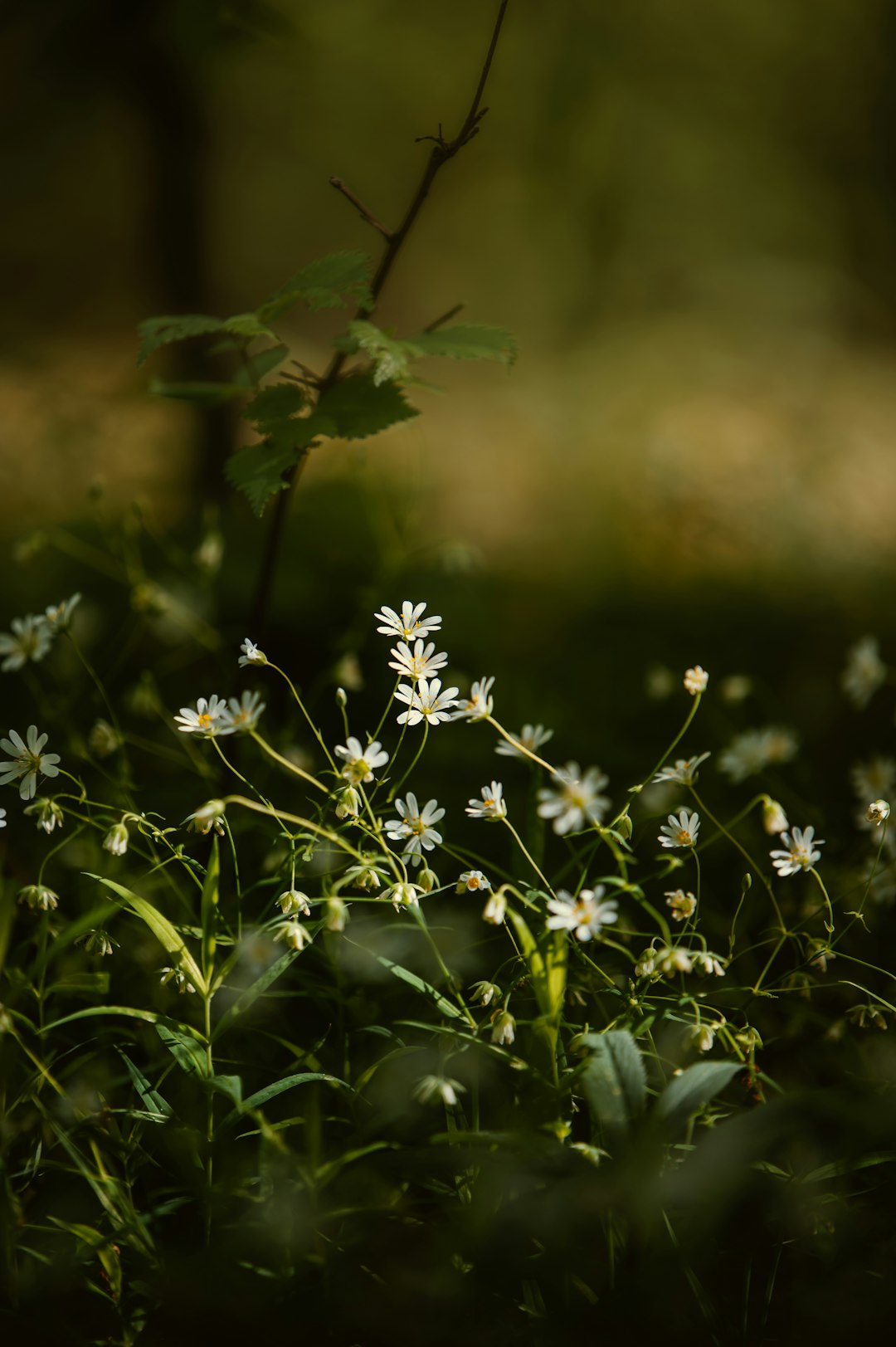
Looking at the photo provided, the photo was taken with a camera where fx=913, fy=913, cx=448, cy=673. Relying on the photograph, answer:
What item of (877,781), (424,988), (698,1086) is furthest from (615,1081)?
(877,781)

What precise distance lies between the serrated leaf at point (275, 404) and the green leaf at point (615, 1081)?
0.68m

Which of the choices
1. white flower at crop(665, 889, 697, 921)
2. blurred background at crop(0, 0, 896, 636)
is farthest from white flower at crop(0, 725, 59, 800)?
blurred background at crop(0, 0, 896, 636)

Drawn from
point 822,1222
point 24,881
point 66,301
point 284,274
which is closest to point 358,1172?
point 822,1222

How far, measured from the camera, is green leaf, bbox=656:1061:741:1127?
70 centimetres

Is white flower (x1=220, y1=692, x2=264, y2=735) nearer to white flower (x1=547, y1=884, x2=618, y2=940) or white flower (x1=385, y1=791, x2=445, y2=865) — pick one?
white flower (x1=385, y1=791, x2=445, y2=865)

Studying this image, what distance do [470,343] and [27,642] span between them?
0.60 m

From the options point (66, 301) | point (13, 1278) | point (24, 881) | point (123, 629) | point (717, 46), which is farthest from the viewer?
point (717, 46)

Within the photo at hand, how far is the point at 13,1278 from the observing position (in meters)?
0.69

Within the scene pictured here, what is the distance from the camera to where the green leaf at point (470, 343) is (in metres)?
0.94

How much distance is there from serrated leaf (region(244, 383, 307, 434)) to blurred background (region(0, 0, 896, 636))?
42 cm

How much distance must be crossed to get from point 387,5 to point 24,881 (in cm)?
414

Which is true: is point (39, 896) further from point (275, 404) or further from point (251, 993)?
point (275, 404)

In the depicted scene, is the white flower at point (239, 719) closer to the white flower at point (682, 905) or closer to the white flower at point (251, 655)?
the white flower at point (251, 655)

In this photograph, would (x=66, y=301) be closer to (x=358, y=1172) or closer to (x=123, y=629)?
(x=123, y=629)
